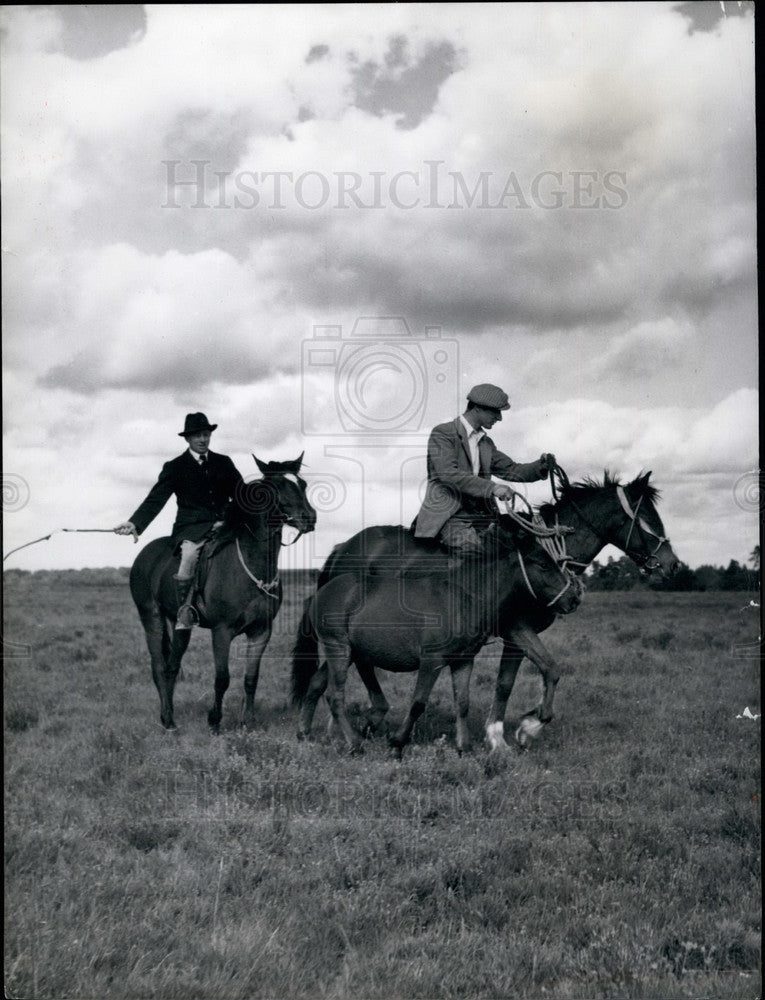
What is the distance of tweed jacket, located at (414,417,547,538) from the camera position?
7.65 metres

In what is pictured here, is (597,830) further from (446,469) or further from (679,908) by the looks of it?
(446,469)

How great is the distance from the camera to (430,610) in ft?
25.1

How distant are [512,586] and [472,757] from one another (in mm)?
1602

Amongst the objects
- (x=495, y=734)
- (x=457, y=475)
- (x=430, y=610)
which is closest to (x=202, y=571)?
(x=430, y=610)

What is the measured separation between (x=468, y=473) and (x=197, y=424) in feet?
8.42

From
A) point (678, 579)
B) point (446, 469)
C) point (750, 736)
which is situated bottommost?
point (750, 736)

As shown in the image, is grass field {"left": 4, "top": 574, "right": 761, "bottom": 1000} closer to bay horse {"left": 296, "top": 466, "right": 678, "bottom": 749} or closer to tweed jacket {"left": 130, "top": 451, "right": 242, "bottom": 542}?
bay horse {"left": 296, "top": 466, "right": 678, "bottom": 749}

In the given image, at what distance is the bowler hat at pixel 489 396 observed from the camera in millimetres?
7574

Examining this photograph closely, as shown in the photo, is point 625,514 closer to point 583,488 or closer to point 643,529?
point 643,529

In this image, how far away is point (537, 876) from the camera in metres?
5.45

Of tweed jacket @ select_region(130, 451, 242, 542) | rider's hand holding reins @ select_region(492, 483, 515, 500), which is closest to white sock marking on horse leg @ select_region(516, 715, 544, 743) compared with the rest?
rider's hand holding reins @ select_region(492, 483, 515, 500)

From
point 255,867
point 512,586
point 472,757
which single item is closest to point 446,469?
point 512,586

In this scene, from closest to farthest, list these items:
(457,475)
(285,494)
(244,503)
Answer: (285,494), (457,475), (244,503)

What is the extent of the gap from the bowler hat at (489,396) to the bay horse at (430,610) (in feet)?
3.72
